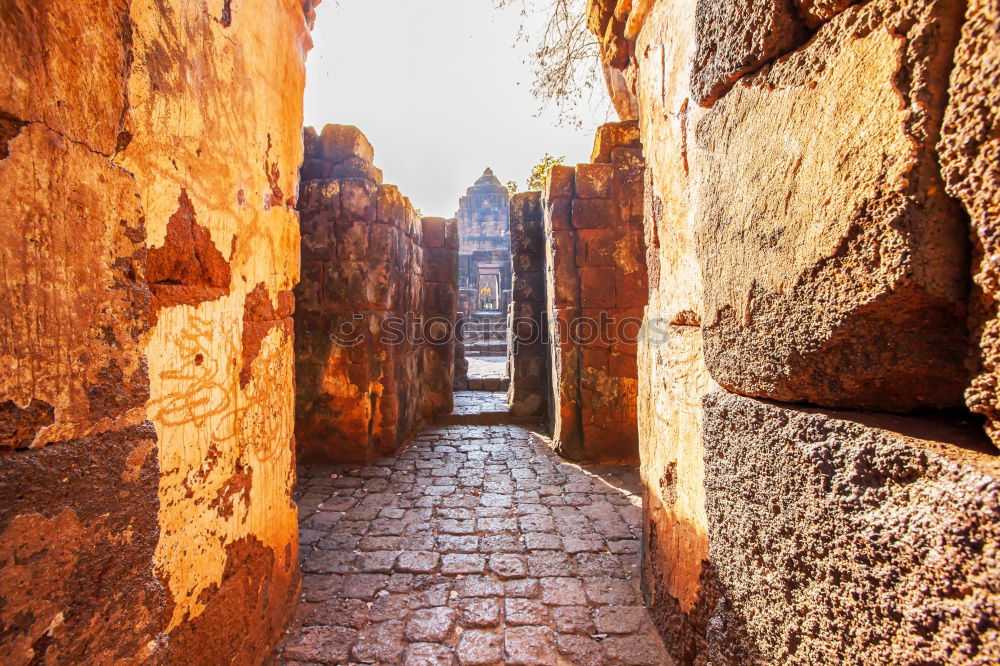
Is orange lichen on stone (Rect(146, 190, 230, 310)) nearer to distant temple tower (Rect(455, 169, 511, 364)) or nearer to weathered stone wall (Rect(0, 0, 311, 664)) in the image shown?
weathered stone wall (Rect(0, 0, 311, 664))

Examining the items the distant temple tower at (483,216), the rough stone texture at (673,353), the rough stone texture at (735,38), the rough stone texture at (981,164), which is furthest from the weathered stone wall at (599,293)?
the distant temple tower at (483,216)

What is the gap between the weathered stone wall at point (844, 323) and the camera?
0.62 m

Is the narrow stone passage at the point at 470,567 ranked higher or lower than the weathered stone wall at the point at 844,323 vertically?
lower

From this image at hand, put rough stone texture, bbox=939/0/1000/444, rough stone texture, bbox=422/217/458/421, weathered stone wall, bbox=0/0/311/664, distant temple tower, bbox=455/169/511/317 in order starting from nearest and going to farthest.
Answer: rough stone texture, bbox=939/0/1000/444 < weathered stone wall, bbox=0/0/311/664 < rough stone texture, bbox=422/217/458/421 < distant temple tower, bbox=455/169/511/317

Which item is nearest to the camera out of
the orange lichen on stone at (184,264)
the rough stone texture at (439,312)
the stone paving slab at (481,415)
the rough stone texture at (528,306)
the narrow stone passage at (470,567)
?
the orange lichen on stone at (184,264)

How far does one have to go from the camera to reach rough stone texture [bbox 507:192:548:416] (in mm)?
5746

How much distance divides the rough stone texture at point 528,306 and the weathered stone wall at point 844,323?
174 inches

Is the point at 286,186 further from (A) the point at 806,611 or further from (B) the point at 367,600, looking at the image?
(A) the point at 806,611

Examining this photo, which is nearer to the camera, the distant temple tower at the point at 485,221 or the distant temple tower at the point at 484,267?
the distant temple tower at the point at 484,267

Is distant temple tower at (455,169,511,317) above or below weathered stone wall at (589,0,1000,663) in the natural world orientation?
above

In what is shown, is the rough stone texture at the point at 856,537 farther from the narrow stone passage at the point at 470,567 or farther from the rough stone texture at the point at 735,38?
the narrow stone passage at the point at 470,567

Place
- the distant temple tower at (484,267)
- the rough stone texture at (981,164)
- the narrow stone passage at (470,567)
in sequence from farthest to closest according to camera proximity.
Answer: the distant temple tower at (484,267), the narrow stone passage at (470,567), the rough stone texture at (981,164)

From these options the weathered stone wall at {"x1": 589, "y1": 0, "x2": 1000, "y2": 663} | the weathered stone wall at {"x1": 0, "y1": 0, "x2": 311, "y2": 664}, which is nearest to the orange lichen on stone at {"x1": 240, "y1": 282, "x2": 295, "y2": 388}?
the weathered stone wall at {"x1": 0, "y1": 0, "x2": 311, "y2": 664}

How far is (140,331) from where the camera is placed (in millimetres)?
1043
